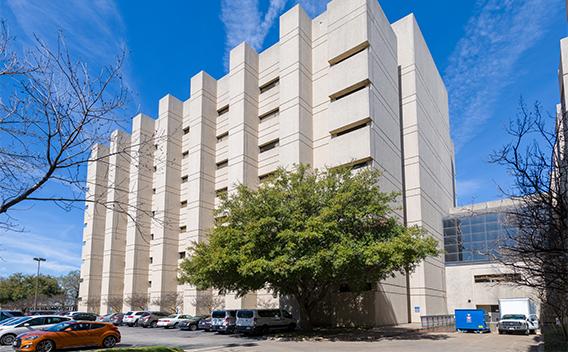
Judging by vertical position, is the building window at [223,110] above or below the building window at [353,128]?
above

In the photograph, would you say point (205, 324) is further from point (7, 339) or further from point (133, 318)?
point (7, 339)

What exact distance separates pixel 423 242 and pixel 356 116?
15.2 meters

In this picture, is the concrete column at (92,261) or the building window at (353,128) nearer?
the building window at (353,128)

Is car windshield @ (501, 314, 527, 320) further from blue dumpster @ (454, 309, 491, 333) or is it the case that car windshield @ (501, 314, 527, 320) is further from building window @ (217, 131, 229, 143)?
building window @ (217, 131, 229, 143)

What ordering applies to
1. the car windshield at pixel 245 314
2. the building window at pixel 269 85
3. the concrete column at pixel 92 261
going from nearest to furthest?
the car windshield at pixel 245 314, the building window at pixel 269 85, the concrete column at pixel 92 261

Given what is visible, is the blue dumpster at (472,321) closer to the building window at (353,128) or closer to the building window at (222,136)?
the building window at (353,128)

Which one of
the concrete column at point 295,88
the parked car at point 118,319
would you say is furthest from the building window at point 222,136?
the parked car at point 118,319

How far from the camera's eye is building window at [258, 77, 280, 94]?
48.0 m

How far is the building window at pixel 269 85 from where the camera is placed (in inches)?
1888

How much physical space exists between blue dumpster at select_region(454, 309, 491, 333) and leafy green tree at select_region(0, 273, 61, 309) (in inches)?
2922

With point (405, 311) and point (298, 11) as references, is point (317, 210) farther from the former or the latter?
point (298, 11)

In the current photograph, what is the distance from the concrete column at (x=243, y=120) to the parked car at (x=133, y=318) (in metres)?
8.01

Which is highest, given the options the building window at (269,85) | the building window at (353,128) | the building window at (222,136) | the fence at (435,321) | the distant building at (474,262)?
the building window at (269,85)

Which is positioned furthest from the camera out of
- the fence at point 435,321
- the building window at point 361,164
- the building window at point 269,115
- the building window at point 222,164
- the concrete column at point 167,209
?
the concrete column at point 167,209
